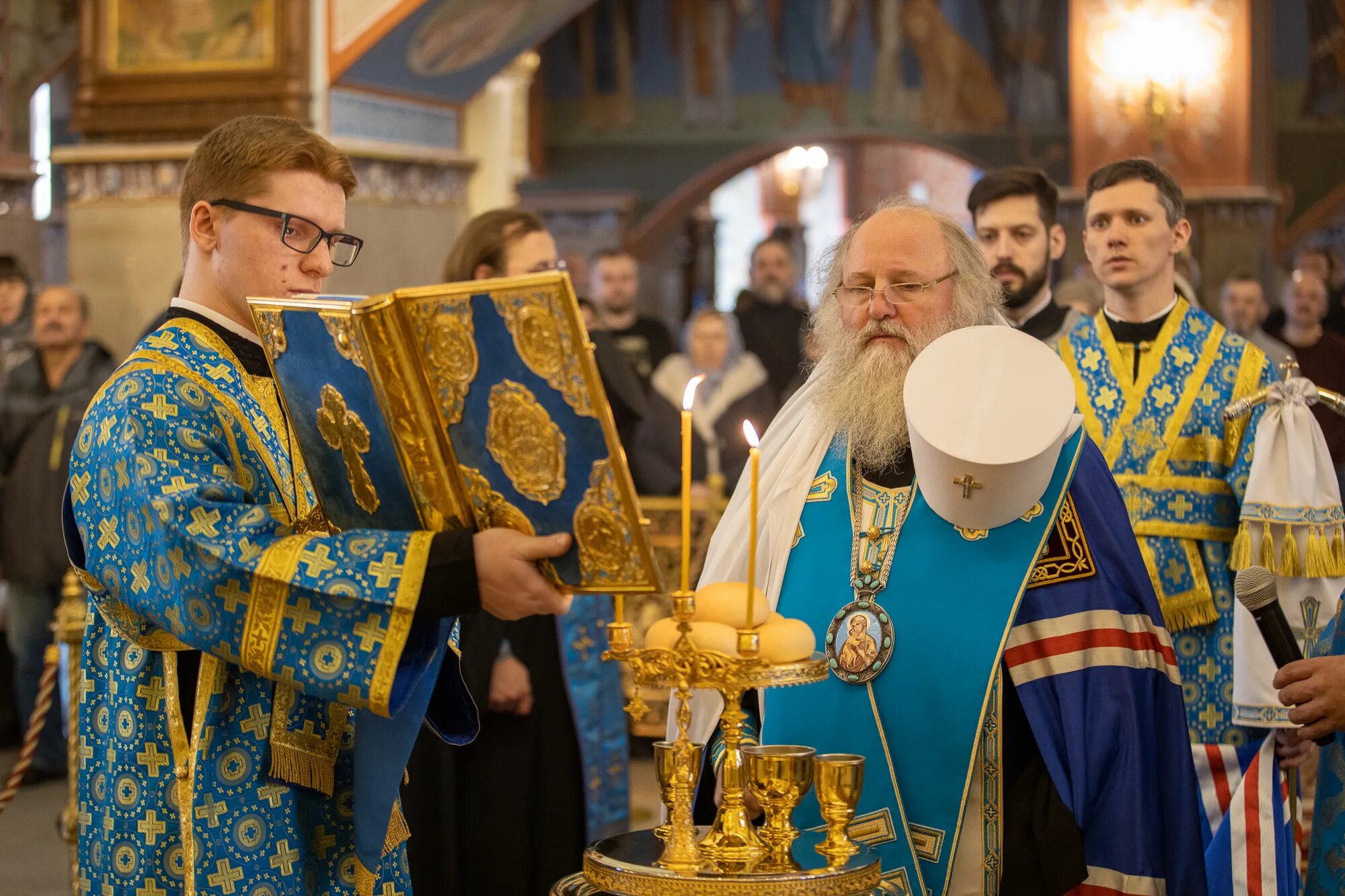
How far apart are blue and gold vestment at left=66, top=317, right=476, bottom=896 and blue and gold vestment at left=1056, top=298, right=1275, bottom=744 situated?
2.04 metres

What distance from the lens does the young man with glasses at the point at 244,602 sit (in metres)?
2.11

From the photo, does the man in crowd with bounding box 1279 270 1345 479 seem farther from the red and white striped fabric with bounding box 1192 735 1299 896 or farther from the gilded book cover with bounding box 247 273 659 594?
the gilded book cover with bounding box 247 273 659 594

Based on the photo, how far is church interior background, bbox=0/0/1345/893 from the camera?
8.11m

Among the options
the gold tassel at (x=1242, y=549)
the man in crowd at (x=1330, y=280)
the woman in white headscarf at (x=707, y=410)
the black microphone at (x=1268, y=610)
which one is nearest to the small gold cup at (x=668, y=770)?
the black microphone at (x=1268, y=610)

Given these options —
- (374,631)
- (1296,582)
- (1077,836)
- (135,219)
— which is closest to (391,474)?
(374,631)

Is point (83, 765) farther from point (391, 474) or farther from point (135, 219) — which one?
point (135, 219)

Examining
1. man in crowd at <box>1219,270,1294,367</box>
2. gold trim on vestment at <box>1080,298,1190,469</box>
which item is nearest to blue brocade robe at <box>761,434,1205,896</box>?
gold trim on vestment at <box>1080,298,1190,469</box>

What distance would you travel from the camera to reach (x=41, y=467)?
23.3ft

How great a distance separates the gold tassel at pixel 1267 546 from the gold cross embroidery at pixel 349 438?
2260mm

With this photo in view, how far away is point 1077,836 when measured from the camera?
102 inches

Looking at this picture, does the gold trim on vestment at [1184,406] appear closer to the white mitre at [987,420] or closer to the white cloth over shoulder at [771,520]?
the white cloth over shoulder at [771,520]

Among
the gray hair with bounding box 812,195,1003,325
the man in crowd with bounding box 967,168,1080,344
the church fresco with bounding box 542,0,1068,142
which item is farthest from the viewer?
the church fresco with bounding box 542,0,1068,142

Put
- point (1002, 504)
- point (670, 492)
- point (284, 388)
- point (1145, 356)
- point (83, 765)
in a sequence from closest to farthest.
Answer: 1. point (284, 388)
2. point (83, 765)
3. point (1002, 504)
4. point (1145, 356)
5. point (670, 492)

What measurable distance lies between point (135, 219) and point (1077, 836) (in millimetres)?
6741
